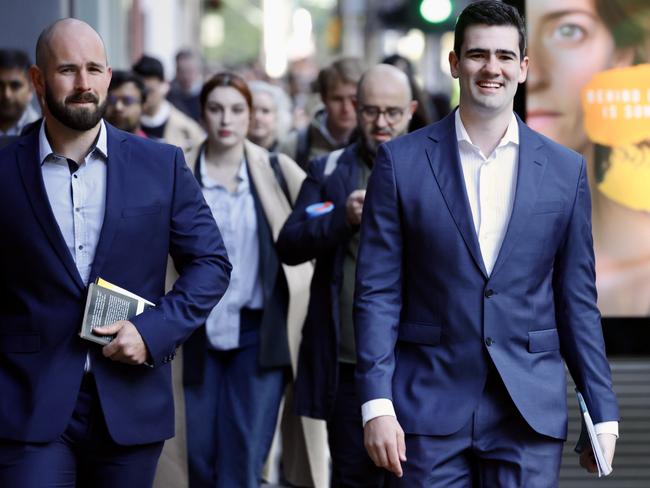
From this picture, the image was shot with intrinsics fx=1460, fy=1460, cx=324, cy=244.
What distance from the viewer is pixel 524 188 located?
15.3 feet

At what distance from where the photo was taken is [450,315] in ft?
15.3

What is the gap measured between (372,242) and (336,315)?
171 cm

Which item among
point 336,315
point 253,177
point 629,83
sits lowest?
point 336,315

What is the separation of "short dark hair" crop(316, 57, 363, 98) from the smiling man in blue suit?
166 inches

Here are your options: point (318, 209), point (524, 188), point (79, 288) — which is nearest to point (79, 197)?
point (79, 288)

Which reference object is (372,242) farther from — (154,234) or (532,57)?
(532,57)

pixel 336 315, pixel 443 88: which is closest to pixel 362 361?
pixel 336 315

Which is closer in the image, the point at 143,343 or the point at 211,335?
the point at 143,343

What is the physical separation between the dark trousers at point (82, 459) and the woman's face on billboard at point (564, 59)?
8.93 ft

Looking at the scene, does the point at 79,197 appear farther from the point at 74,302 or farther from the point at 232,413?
the point at 232,413

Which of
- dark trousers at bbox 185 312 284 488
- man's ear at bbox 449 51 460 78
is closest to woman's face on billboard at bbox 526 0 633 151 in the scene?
dark trousers at bbox 185 312 284 488

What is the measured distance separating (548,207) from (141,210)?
1393mm

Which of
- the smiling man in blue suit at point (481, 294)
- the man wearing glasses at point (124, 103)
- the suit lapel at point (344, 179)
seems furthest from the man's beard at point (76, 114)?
the man wearing glasses at point (124, 103)

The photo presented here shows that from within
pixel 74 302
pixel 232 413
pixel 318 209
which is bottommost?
pixel 232 413
